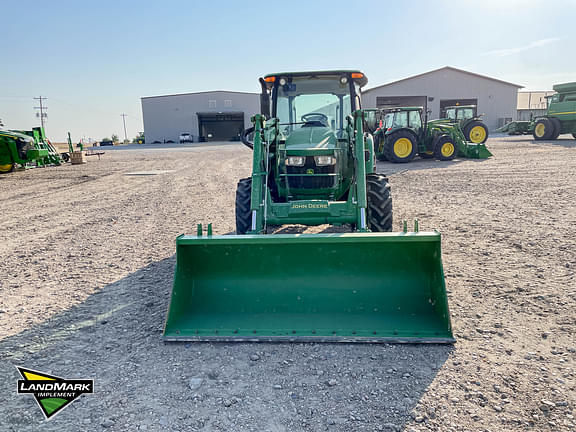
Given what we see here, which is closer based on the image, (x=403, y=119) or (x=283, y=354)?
(x=283, y=354)

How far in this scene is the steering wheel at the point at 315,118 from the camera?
18.9 feet

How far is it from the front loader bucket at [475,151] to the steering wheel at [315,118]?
12360 millimetres

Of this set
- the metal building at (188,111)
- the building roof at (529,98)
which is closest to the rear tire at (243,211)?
the metal building at (188,111)

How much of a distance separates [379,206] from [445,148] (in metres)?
12.2

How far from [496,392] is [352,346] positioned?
3.25 ft

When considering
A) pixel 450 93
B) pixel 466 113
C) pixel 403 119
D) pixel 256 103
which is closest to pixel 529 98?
pixel 450 93

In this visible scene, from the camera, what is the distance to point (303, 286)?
354cm

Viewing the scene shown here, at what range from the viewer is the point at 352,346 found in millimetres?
3154

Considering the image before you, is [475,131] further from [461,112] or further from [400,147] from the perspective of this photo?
[400,147]

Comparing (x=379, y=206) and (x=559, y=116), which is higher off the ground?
(x=559, y=116)

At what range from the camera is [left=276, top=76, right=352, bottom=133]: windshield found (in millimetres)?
5648

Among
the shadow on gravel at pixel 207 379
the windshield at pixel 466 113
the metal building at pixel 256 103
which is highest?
the metal building at pixel 256 103

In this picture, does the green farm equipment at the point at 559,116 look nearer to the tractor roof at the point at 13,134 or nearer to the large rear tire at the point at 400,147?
the large rear tire at the point at 400,147

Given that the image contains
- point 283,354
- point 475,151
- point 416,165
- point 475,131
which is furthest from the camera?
point 475,131
